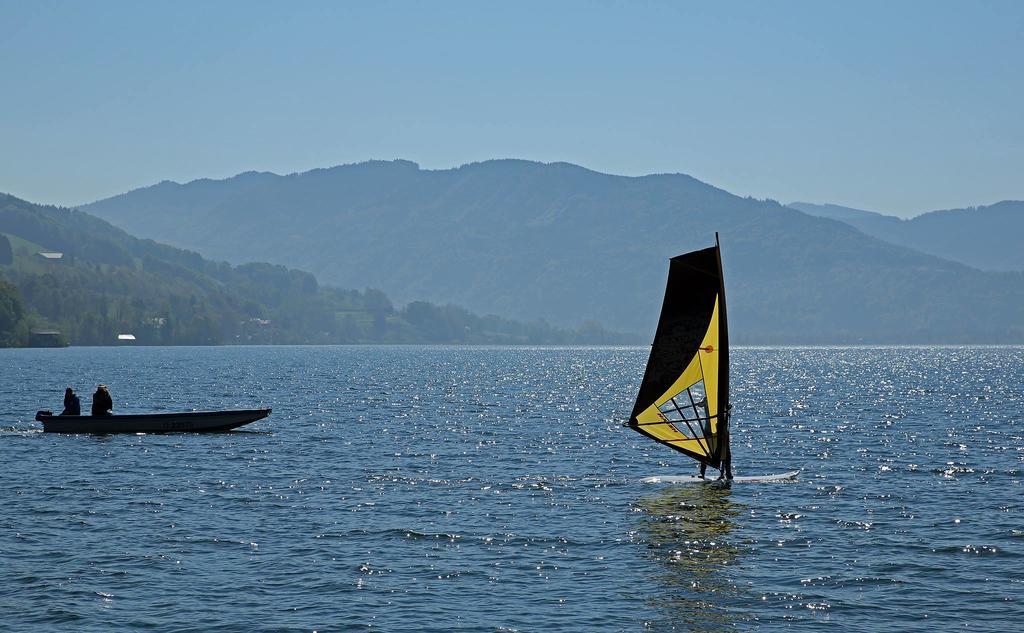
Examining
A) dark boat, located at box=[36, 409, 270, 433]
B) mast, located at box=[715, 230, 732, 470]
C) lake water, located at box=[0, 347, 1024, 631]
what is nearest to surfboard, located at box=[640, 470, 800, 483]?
lake water, located at box=[0, 347, 1024, 631]

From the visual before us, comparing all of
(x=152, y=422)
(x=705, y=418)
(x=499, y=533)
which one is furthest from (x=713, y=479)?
(x=152, y=422)

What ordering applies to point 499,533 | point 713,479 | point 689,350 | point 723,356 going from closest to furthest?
point 499,533 < point 723,356 < point 689,350 < point 713,479

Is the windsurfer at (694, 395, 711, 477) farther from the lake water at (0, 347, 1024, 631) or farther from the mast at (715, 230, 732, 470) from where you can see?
the lake water at (0, 347, 1024, 631)

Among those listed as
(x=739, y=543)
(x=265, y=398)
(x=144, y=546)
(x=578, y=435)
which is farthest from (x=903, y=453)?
(x=265, y=398)

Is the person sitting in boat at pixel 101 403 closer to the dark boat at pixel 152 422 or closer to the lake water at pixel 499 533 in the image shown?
the dark boat at pixel 152 422

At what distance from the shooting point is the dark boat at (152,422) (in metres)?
73.2

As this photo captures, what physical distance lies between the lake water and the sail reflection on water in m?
0.11

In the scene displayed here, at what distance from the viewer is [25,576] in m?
33.5

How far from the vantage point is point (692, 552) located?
3738 cm

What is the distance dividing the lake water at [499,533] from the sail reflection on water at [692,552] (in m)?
0.11

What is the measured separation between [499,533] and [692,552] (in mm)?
6754

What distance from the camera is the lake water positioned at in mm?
30156

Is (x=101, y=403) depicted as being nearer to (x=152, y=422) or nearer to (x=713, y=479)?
(x=152, y=422)

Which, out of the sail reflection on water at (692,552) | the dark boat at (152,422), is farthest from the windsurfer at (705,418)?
the dark boat at (152,422)
